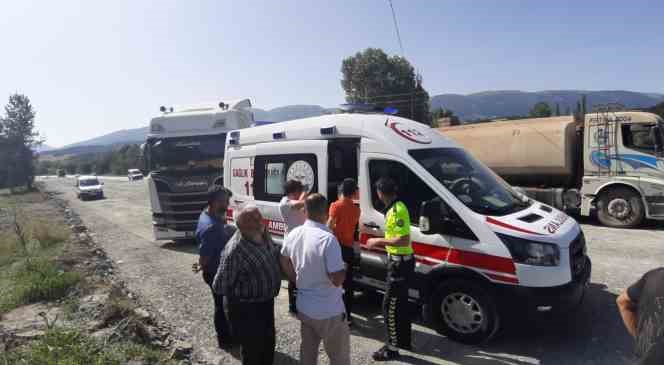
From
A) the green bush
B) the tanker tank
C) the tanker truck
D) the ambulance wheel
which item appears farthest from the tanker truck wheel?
the green bush

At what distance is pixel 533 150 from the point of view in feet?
37.6

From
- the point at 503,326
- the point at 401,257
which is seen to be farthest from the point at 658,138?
the point at 401,257

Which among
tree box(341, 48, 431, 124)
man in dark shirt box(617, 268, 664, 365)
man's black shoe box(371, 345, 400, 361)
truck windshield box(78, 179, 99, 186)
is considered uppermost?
tree box(341, 48, 431, 124)

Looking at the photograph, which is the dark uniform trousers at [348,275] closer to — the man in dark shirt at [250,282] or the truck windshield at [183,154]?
the man in dark shirt at [250,282]

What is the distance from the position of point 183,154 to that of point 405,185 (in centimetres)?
699

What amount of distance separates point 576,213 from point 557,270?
899 cm

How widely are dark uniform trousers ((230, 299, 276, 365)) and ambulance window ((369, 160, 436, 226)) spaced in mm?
2093

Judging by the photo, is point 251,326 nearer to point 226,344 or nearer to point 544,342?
point 226,344

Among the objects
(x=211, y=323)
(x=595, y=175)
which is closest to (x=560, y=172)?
(x=595, y=175)

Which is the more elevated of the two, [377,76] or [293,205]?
[377,76]

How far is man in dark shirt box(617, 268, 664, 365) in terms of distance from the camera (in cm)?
172

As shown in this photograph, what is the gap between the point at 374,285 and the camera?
16.4ft

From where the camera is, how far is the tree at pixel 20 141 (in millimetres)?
48312

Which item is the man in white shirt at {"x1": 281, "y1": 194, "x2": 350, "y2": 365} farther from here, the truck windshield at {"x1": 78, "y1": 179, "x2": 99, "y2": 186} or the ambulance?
the truck windshield at {"x1": 78, "y1": 179, "x2": 99, "y2": 186}
